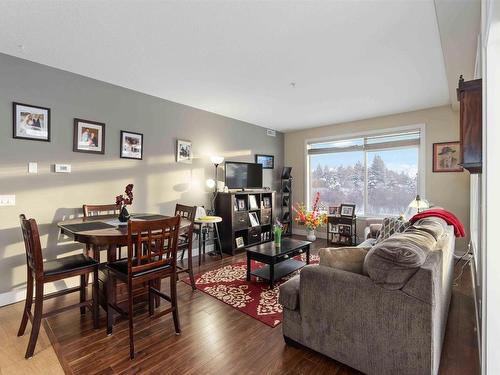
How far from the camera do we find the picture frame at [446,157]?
14.2 feet

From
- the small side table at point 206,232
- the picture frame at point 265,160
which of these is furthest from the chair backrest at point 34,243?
the picture frame at point 265,160

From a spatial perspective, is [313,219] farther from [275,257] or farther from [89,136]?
[89,136]

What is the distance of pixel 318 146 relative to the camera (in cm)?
605

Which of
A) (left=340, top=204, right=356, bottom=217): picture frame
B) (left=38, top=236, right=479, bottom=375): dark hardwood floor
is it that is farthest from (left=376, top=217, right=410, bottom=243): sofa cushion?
(left=340, top=204, right=356, bottom=217): picture frame

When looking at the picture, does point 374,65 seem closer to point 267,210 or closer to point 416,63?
point 416,63

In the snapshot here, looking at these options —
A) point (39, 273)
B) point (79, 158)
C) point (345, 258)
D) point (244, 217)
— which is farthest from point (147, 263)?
point (244, 217)

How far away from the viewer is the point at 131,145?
3.70m

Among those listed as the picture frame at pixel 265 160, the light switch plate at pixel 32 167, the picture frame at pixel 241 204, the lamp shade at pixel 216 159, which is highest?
the picture frame at pixel 265 160

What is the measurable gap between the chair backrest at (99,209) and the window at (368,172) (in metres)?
4.28

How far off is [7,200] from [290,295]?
3.00m

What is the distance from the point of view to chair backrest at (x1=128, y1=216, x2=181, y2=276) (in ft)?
6.44

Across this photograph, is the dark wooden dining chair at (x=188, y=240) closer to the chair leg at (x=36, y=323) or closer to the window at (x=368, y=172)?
the chair leg at (x=36, y=323)

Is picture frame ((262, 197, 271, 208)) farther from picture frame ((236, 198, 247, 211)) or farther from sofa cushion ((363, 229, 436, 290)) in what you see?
sofa cushion ((363, 229, 436, 290))

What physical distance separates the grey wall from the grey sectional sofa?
2.85 meters
